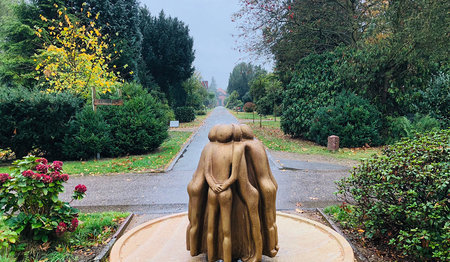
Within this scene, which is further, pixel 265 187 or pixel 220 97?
pixel 220 97

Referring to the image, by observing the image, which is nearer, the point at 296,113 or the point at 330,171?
the point at 330,171

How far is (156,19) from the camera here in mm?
27906

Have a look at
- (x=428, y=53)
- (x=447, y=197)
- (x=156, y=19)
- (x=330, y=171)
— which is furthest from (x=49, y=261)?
(x=156, y=19)

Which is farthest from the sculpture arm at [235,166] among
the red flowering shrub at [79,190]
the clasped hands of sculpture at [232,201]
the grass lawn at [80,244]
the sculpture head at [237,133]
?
the red flowering shrub at [79,190]

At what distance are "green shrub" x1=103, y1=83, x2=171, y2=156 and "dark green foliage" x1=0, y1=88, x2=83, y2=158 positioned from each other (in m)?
1.58

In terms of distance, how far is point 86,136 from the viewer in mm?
10539

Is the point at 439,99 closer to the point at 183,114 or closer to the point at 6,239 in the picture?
the point at 6,239

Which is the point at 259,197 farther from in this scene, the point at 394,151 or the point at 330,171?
the point at 330,171

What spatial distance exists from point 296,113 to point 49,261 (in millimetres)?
13524

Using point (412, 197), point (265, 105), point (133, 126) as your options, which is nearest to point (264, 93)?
point (265, 105)

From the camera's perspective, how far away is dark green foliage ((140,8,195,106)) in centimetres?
2702

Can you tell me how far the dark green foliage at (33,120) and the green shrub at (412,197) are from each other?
35.2ft

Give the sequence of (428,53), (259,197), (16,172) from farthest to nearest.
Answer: (428,53)
(16,172)
(259,197)

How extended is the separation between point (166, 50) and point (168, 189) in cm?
2265
